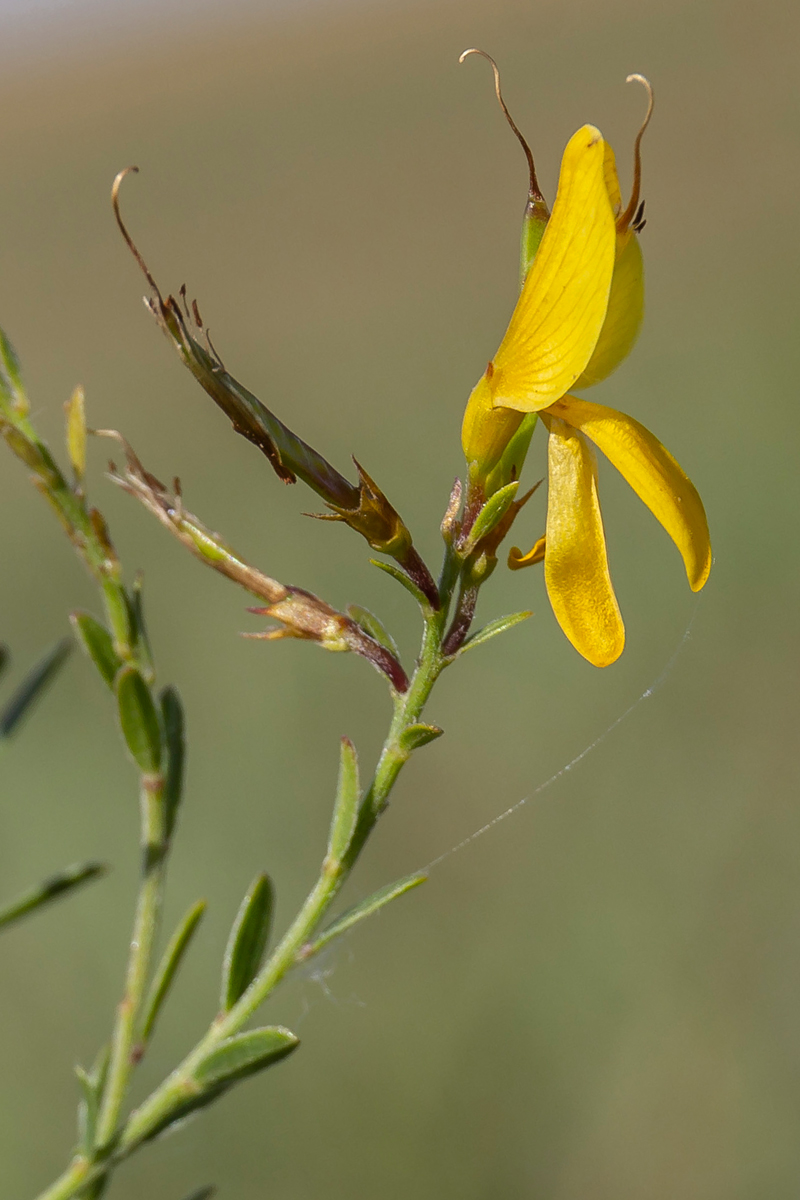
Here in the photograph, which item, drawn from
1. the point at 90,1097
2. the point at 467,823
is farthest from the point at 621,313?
the point at 467,823

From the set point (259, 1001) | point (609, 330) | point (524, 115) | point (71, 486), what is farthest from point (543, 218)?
point (524, 115)

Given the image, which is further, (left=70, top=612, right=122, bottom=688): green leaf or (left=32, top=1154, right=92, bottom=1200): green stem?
(left=70, top=612, right=122, bottom=688): green leaf

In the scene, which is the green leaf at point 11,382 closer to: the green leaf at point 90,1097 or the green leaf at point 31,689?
the green leaf at point 31,689

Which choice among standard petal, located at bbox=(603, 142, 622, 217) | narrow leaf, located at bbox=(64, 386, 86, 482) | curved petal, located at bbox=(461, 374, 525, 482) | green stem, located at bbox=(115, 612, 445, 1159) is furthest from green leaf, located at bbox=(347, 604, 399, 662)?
standard petal, located at bbox=(603, 142, 622, 217)

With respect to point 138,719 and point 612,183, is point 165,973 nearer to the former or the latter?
point 138,719

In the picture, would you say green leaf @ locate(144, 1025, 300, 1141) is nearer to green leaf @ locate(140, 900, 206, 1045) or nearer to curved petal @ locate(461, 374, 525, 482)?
green leaf @ locate(140, 900, 206, 1045)

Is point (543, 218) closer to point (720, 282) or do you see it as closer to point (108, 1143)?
point (108, 1143)
